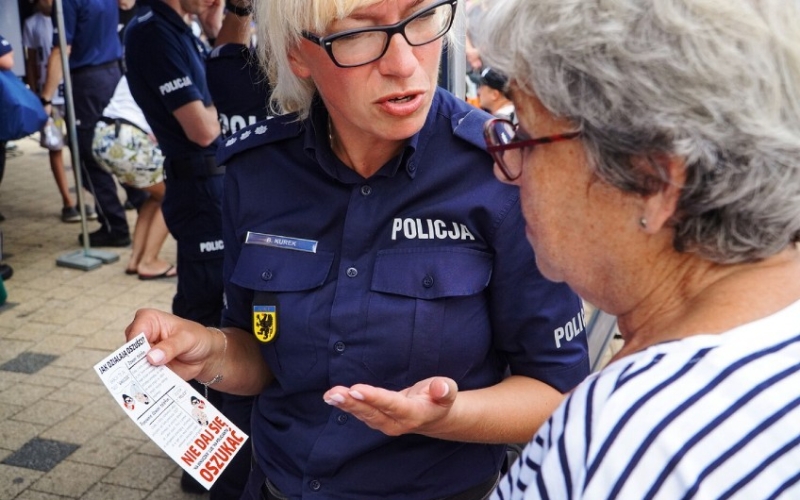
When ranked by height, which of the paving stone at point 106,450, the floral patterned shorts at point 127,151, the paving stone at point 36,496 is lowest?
the paving stone at point 106,450

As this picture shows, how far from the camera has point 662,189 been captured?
1083 mm

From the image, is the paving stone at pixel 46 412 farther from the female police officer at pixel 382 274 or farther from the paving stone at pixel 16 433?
the female police officer at pixel 382 274

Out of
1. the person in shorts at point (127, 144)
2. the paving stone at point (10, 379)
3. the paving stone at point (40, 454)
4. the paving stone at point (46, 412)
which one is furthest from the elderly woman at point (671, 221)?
the person in shorts at point (127, 144)

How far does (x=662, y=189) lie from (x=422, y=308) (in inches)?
25.0

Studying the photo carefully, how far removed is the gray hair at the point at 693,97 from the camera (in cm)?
Result: 99

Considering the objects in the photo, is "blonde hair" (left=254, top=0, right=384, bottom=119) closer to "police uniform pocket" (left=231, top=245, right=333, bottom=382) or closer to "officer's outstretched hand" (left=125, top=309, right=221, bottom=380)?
"police uniform pocket" (left=231, top=245, right=333, bottom=382)

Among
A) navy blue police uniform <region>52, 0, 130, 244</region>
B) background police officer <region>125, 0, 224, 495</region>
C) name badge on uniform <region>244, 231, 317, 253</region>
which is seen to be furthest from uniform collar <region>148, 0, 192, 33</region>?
navy blue police uniform <region>52, 0, 130, 244</region>

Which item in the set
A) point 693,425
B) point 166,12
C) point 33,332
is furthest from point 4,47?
point 693,425

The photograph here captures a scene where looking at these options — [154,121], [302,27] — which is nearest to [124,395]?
[302,27]

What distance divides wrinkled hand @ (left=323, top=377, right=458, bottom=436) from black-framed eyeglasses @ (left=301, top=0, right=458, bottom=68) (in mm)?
621

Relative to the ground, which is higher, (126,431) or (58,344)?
(126,431)

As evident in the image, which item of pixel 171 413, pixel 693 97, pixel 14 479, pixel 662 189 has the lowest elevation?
pixel 14 479

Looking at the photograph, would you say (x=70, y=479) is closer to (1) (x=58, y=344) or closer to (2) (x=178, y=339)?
(1) (x=58, y=344)

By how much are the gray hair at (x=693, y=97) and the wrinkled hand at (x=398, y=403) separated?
483 millimetres
